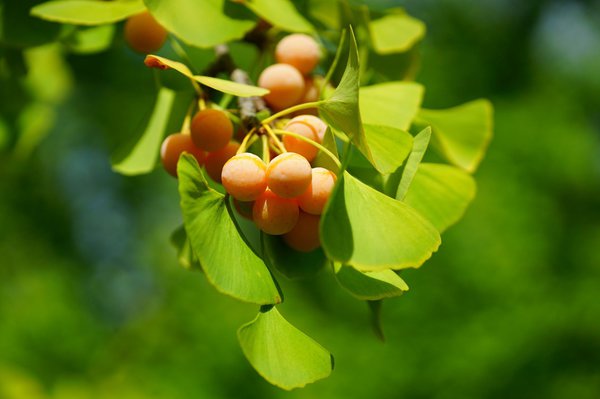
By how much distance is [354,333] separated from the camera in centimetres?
242

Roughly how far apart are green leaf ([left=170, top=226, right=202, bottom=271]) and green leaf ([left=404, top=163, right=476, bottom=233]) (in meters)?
0.17

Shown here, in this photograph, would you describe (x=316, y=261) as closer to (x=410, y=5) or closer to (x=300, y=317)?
(x=300, y=317)

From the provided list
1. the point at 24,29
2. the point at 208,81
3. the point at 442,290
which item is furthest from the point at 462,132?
the point at 442,290

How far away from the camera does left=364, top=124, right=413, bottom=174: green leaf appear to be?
388 mm

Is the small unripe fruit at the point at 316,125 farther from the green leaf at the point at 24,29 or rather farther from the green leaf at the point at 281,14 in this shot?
the green leaf at the point at 24,29

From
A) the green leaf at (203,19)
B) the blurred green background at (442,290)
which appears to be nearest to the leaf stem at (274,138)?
the green leaf at (203,19)

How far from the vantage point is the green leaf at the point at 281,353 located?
373 mm

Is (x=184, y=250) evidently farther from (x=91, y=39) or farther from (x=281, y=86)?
(x=91, y=39)

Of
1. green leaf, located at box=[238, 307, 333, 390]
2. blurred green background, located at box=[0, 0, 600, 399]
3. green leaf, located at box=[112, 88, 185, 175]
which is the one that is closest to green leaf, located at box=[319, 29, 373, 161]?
green leaf, located at box=[238, 307, 333, 390]

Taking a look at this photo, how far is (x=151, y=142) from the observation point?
22.0 inches

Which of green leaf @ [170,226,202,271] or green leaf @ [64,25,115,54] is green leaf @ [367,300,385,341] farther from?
green leaf @ [64,25,115,54]

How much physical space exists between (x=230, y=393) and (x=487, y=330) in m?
1.01

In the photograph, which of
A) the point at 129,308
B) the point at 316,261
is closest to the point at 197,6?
the point at 316,261

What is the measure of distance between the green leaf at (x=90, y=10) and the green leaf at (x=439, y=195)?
0.88ft
